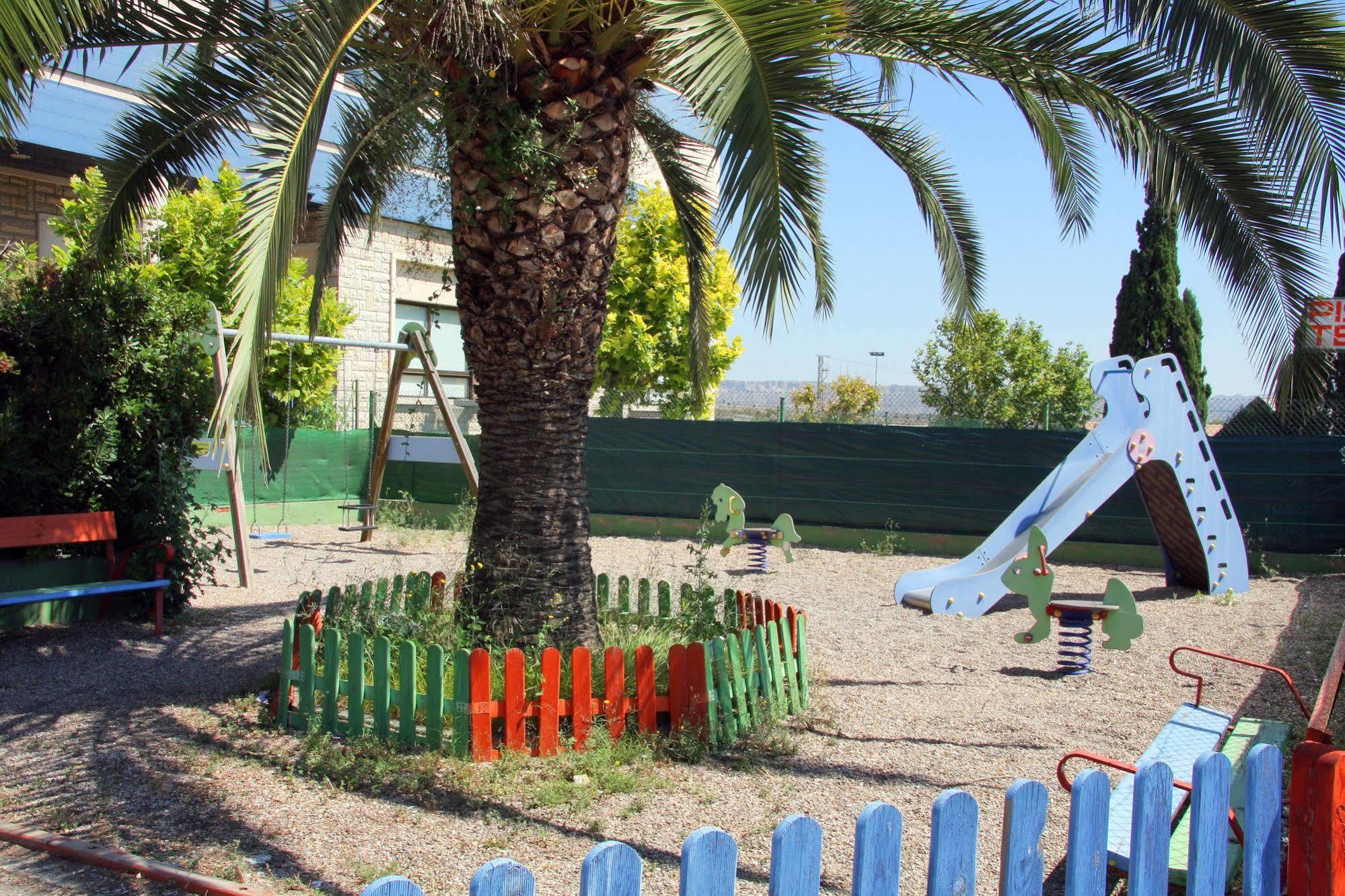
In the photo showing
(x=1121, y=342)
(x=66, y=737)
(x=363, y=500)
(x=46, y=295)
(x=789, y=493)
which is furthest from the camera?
(x=1121, y=342)

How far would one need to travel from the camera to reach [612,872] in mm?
1895

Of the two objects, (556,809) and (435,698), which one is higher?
(435,698)

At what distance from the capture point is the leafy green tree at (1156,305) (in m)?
19.7

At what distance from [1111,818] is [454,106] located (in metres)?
4.76

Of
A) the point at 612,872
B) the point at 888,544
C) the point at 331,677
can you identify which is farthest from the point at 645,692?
the point at 888,544

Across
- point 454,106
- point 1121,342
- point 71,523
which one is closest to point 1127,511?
point 1121,342

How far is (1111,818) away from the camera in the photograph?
3541 mm

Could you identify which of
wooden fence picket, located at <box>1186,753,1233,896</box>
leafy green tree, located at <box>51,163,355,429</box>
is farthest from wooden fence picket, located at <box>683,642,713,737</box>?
leafy green tree, located at <box>51,163,355,429</box>

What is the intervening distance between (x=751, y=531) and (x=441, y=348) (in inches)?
399

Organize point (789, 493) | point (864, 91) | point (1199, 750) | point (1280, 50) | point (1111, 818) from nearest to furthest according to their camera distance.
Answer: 1. point (1111, 818)
2. point (1199, 750)
3. point (1280, 50)
4. point (864, 91)
5. point (789, 493)

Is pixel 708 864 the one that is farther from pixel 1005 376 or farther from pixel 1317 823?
pixel 1005 376

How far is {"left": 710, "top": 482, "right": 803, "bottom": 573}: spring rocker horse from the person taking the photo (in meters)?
12.0

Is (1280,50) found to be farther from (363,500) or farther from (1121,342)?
(1121,342)

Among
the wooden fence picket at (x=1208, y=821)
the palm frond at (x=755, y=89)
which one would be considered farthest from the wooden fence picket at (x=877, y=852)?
the palm frond at (x=755, y=89)
